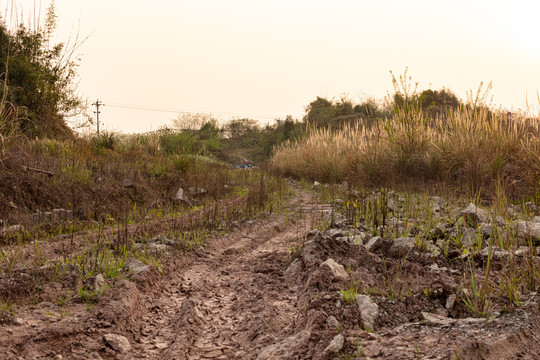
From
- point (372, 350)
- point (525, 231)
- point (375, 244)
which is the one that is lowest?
point (372, 350)

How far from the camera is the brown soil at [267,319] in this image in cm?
204

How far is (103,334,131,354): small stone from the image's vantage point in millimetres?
2396

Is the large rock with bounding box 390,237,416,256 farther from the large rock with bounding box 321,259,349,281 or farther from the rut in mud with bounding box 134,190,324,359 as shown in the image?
the rut in mud with bounding box 134,190,324,359

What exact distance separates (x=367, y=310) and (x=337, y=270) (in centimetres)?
70

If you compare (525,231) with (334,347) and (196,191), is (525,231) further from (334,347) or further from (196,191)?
(196,191)

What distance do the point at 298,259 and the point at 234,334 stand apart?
1.46 meters

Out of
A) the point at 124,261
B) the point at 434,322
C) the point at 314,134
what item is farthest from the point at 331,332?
the point at 314,134

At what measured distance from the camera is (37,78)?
1219 centimetres

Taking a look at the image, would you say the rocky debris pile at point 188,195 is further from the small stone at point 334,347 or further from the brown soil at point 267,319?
the small stone at point 334,347

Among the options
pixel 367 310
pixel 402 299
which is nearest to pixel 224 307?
pixel 367 310

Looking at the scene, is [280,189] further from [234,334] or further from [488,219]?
[234,334]

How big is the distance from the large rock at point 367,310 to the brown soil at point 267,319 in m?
0.04

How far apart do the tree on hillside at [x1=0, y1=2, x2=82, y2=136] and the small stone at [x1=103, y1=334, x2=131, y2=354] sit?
34.7 feet

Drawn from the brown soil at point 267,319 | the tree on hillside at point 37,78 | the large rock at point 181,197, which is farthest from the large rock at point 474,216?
the tree on hillside at point 37,78
